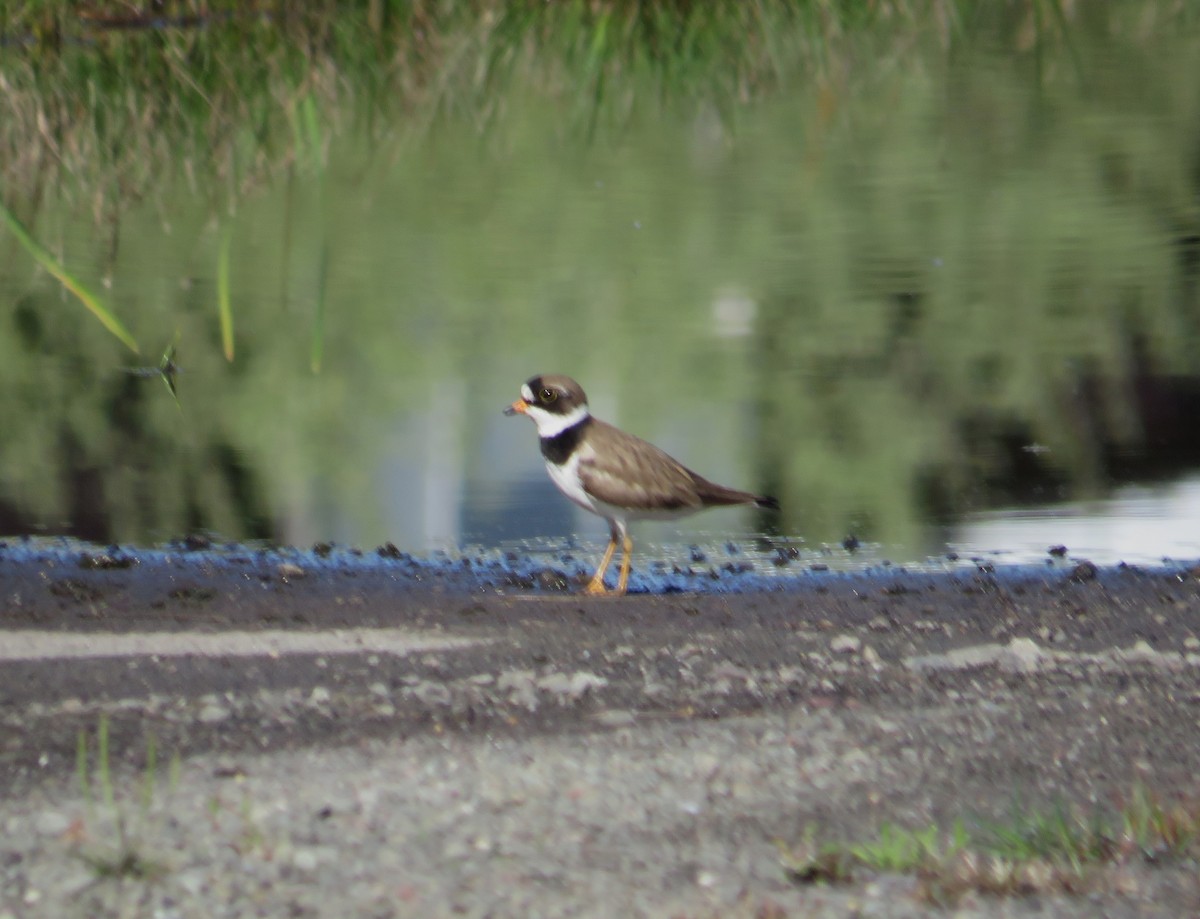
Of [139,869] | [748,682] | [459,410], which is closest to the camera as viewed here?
[139,869]

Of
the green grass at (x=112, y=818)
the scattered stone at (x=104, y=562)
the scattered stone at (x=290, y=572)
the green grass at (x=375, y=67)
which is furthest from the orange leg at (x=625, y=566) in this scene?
A: the green grass at (x=375, y=67)

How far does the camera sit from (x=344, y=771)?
329 centimetres

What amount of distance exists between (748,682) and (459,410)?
8.96ft

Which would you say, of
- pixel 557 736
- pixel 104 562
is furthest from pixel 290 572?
pixel 557 736

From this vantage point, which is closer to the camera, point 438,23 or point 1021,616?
point 1021,616

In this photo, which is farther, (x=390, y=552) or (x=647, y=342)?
(x=647, y=342)

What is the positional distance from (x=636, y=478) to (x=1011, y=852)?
2.71 m

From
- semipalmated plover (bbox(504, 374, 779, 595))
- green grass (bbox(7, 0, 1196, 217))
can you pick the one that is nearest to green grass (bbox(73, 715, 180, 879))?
semipalmated plover (bbox(504, 374, 779, 595))

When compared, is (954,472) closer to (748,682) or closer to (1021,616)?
(1021,616)

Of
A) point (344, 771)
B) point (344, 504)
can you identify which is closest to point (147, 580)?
point (344, 504)

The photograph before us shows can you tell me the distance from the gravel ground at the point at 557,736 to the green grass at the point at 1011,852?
22 mm

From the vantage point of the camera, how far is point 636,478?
540 cm

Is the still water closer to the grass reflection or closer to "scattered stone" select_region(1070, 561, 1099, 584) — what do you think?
the grass reflection

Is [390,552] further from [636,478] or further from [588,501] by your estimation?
[636,478]
